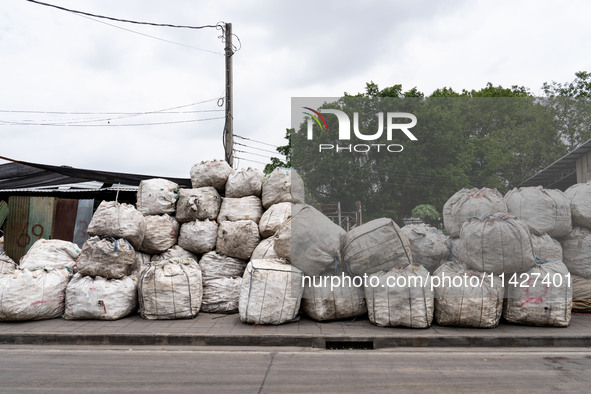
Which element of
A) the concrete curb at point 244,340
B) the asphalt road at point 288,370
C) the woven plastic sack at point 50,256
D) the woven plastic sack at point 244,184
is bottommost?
the asphalt road at point 288,370

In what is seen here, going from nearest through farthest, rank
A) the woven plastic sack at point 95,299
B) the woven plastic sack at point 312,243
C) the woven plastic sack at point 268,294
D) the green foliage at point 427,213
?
the woven plastic sack at point 268,294 < the woven plastic sack at point 312,243 < the woven plastic sack at point 95,299 < the green foliage at point 427,213

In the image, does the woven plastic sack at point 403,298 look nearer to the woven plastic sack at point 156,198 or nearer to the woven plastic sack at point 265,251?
the woven plastic sack at point 265,251

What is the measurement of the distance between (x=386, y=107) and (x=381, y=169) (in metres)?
4.61

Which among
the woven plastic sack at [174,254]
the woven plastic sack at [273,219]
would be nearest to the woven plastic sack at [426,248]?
the woven plastic sack at [273,219]

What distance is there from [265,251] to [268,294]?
0.93 m

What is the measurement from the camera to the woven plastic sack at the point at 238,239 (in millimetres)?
6270

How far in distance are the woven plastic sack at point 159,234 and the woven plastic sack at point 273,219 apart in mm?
1534

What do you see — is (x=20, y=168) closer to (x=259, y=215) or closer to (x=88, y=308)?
(x=88, y=308)

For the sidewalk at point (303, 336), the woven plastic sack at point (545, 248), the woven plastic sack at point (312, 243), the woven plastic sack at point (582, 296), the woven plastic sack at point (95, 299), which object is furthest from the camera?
the woven plastic sack at point (582, 296)

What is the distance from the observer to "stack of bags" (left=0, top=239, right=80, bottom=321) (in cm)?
529

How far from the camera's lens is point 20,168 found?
30.9ft

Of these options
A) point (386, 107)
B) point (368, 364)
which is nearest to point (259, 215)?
point (368, 364)

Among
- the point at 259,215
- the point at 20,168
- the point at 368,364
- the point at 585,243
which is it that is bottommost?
the point at 368,364

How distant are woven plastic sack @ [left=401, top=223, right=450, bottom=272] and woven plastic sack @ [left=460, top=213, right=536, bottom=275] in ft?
2.90
